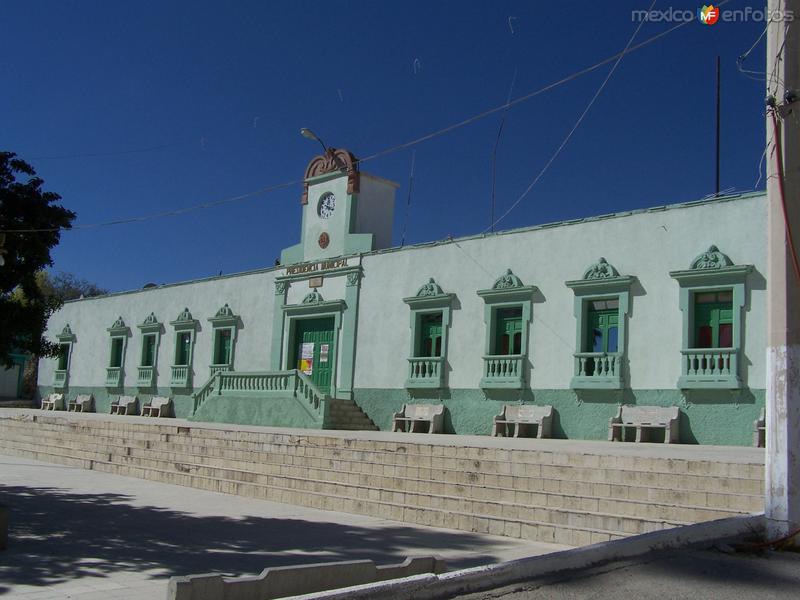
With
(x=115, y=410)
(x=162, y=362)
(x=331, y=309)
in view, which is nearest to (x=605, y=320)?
(x=331, y=309)

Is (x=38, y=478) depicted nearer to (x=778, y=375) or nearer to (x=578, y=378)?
(x=578, y=378)

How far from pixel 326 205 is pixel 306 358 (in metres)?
4.50

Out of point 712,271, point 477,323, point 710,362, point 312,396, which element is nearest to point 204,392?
point 312,396

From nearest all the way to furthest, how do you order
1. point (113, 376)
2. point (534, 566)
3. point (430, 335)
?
1. point (534, 566)
2. point (430, 335)
3. point (113, 376)

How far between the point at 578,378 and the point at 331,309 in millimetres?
8152

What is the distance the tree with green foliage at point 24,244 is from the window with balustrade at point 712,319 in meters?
10.9

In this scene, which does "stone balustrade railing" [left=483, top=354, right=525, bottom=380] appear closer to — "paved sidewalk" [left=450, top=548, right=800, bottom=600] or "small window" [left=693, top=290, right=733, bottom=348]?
"small window" [left=693, top=290, right=733, bottom=348]

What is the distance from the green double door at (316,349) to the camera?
2225cm

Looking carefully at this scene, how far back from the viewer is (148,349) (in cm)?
2898

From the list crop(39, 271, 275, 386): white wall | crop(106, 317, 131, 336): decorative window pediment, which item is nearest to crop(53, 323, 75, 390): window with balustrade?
crop(39, 271, 275, 386): white wall

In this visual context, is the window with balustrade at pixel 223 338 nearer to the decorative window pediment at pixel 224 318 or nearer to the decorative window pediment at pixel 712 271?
the decorative window pediment at pixel 224 318

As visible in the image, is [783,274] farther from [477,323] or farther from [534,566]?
[477,323]

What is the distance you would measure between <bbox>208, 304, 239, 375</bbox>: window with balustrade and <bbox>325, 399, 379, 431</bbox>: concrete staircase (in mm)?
6071

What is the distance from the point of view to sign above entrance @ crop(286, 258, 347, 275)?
73.4 feet
